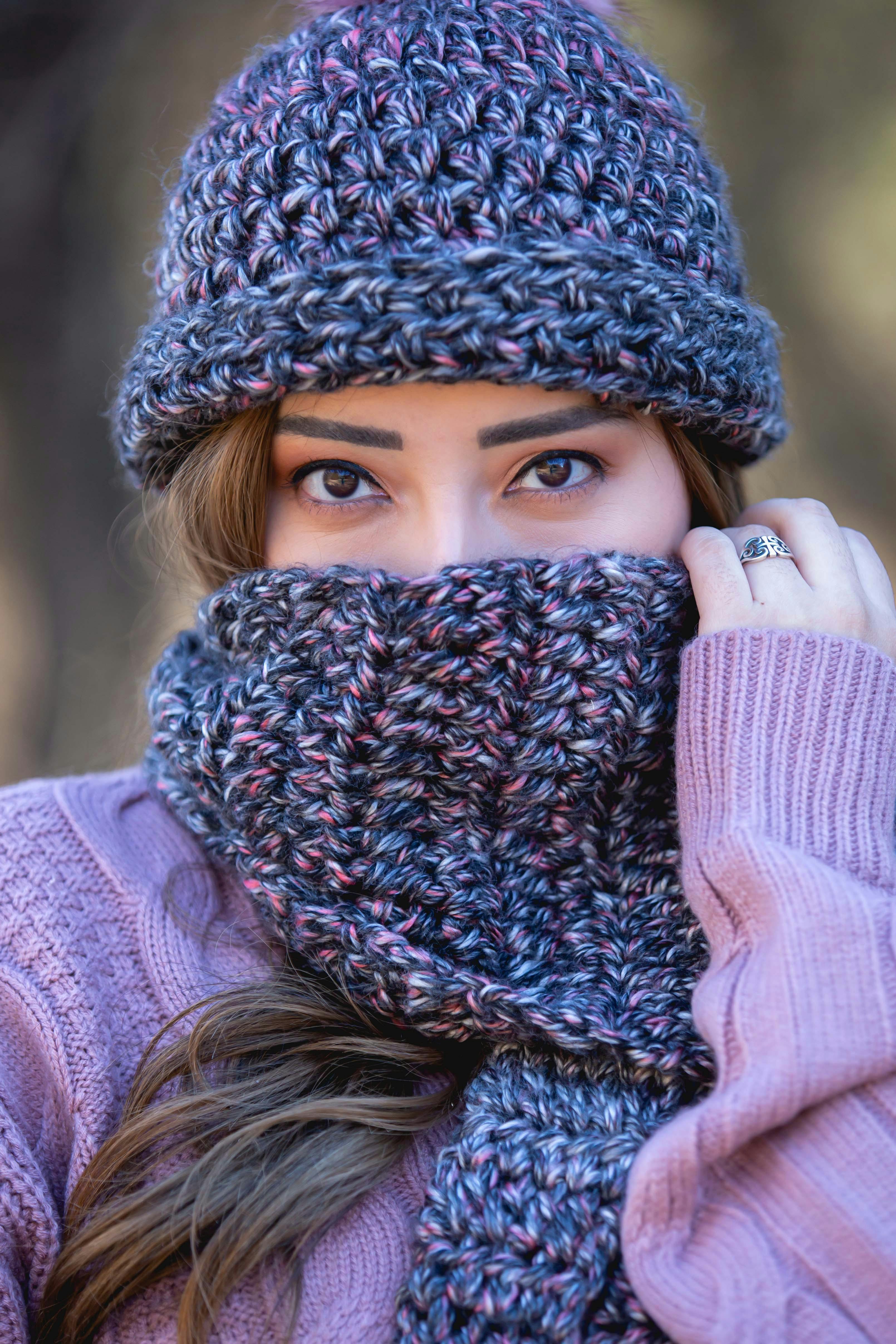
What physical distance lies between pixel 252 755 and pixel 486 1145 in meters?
0.59

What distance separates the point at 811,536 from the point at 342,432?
2.46 ft

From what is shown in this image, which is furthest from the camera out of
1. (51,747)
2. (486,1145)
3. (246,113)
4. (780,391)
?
(51,747)

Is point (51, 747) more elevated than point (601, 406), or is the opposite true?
point (601, 406)

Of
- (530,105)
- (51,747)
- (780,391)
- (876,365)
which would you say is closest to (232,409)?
(530,105)

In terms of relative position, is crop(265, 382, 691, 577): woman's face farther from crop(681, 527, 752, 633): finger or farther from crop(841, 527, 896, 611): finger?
crop(841, 527, 896, 611): finger

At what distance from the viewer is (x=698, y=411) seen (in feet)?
4.64

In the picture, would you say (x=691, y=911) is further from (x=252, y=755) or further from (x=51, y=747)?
(x=51, y=747)

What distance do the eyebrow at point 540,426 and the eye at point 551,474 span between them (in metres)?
0.05

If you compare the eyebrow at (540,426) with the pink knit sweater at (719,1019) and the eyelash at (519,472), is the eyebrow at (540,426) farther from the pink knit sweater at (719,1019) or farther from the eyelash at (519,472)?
the pink knit sweater at (719,1019)

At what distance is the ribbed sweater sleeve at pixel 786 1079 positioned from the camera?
1008 millimetres

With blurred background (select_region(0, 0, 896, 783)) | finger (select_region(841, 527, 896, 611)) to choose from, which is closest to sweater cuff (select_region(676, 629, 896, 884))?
finger (select_region(841, 527, 896, 611))

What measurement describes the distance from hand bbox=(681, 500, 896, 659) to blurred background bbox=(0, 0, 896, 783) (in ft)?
5.03

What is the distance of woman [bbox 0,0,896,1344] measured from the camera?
1.11 meters

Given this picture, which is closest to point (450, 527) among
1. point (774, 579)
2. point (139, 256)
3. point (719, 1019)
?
point (774, 579)
